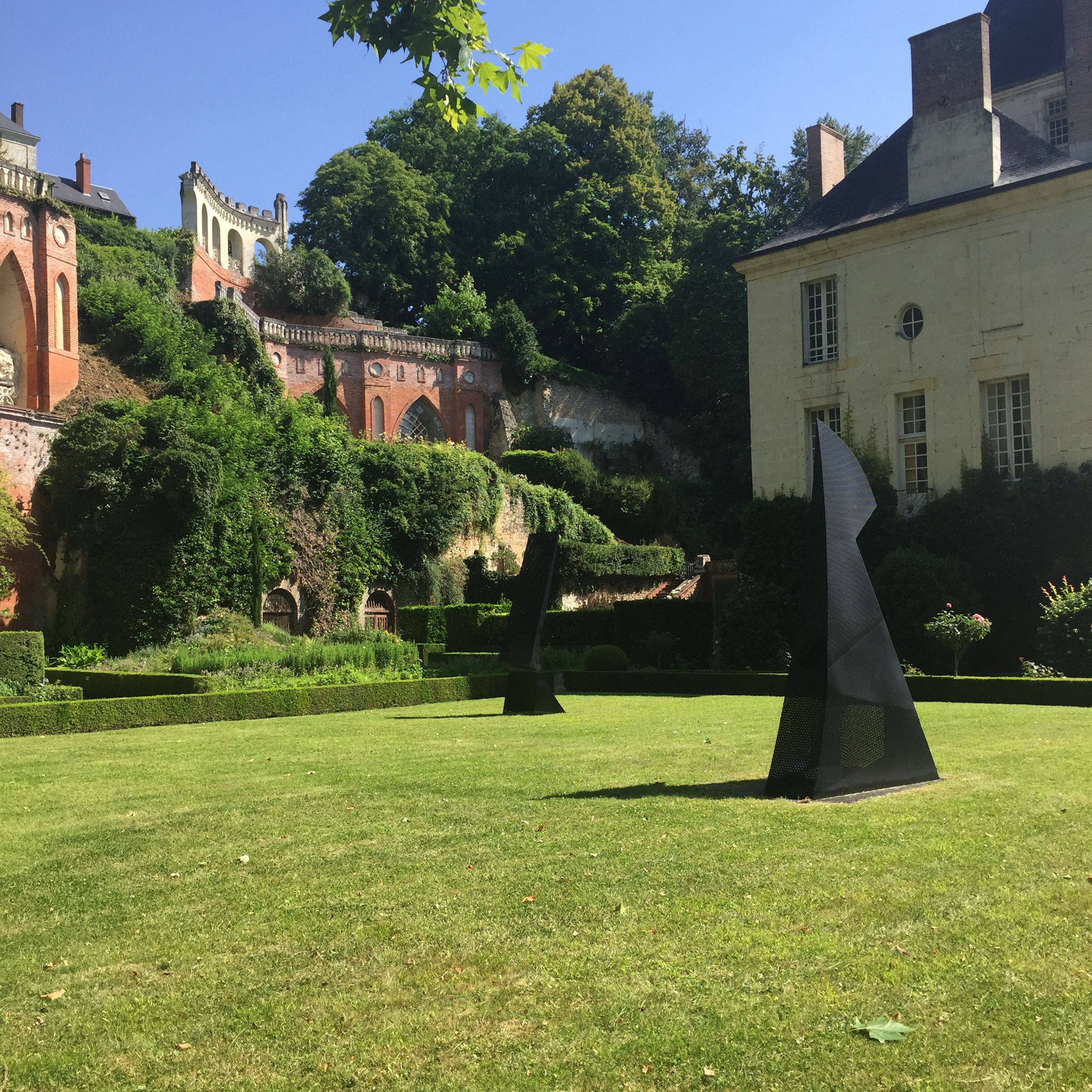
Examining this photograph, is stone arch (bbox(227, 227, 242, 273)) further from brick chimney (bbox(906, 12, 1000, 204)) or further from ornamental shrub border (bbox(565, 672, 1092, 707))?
ornamental shrub border (bbox(565, 672, 1092, 707))

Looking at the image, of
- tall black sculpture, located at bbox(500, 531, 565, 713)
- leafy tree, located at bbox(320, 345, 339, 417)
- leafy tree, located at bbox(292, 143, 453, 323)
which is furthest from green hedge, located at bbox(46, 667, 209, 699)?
leafy tree, located at bbox(292, 143, 453, 323)

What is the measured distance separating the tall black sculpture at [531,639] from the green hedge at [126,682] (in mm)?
5018

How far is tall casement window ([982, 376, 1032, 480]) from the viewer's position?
22344mm

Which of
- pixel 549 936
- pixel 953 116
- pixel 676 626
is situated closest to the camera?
pixel 549 936

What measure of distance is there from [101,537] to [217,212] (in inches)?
1771

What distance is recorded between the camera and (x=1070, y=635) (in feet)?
56.0

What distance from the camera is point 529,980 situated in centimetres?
387

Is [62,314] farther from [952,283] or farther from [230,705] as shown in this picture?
[952,283]

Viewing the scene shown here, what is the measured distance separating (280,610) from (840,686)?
21781 millimetres

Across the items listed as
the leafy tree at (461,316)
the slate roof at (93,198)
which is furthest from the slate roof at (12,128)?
the leafy tree at (461,316)

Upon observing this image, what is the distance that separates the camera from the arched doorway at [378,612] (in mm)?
29203

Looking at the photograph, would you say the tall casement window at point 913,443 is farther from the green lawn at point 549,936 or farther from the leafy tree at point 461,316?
the leafy tree at point 461,316

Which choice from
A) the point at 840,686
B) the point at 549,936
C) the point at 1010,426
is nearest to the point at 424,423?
the point at 1010,426

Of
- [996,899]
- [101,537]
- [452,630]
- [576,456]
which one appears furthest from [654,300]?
[996,899]
